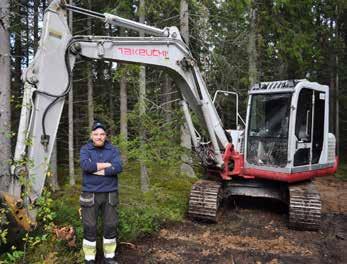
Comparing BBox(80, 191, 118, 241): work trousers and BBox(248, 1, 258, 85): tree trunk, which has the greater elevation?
BBox(248, 1, 258, 85): tree trunk

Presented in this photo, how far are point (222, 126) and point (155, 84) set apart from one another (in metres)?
6.98

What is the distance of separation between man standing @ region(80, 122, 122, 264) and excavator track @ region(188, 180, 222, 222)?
2.71 meters

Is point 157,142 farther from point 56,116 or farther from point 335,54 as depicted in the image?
point 335,54

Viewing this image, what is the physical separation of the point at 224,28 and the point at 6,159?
958cm

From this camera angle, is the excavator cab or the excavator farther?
the excavator cab

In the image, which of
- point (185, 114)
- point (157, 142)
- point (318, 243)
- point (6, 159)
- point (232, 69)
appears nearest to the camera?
point (6, 159)

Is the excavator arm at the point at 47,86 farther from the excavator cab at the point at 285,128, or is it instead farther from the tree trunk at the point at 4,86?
the excavator cab at the point at 285,128

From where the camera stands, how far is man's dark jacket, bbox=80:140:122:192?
16.1 feet

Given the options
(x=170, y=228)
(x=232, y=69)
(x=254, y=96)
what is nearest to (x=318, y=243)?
(x=170, y=228)

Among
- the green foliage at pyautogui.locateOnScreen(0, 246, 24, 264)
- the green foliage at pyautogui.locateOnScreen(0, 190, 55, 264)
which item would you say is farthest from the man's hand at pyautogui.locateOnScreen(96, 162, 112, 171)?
the green foliage at pyautogui.locateOnScreen(0, 246, 24, 264)

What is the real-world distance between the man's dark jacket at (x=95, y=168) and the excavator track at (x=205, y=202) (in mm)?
2786

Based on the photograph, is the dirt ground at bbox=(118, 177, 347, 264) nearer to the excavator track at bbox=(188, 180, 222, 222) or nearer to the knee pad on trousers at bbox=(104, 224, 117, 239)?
the excavator track at bbox=(188, 180, 222, 222)

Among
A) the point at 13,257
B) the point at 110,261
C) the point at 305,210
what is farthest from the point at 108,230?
the point at 305,210

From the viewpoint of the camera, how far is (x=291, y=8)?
12812 mm
